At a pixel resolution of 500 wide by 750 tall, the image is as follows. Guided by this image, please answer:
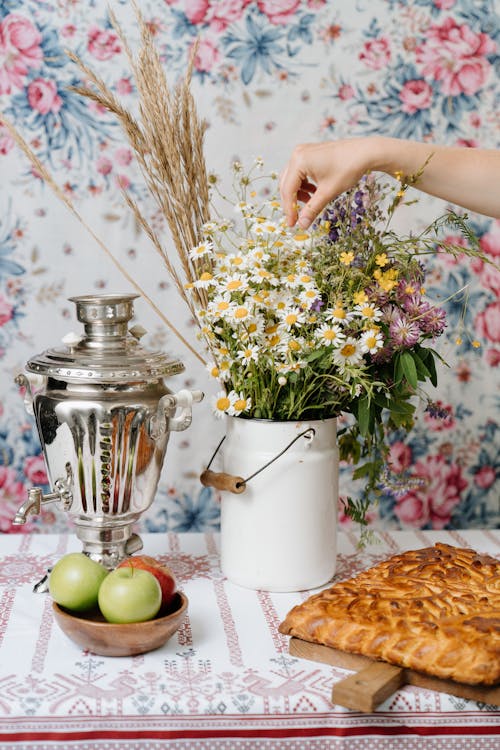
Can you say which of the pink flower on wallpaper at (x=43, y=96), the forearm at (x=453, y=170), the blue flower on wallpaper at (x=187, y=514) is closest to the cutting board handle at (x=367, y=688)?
the forearm at (x=453, y=170)

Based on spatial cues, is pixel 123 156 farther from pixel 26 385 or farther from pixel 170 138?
pixel 26 385

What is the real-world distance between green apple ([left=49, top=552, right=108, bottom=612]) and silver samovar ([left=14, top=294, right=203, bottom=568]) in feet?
0.45

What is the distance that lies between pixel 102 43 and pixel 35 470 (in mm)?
805

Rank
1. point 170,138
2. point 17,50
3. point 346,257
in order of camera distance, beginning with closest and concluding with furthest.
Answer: point 346,257, point 170,138, point 17,50

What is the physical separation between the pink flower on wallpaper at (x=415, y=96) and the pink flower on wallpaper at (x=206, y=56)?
354mm

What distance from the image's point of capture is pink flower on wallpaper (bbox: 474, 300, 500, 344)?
1771 mm

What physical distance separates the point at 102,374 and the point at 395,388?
40 centimetres

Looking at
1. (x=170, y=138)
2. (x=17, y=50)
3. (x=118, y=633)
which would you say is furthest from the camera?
(x=17, y=50)

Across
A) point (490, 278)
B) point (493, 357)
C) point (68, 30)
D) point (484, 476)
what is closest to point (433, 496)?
point (484, 476)

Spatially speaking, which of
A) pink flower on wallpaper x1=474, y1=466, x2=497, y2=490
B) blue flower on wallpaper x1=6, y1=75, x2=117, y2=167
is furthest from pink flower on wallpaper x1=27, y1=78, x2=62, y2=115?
pink flower on wallpaper x1=474, y1=466, x2=497, y2=490

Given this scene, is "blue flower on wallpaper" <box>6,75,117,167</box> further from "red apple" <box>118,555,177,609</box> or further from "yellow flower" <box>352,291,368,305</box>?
"red apple" <box>118,555,177,609</box>

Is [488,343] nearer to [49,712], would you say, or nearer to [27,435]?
[27,435]

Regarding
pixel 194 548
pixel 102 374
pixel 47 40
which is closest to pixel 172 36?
pixel 47 40

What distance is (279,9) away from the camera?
5.46 ft
